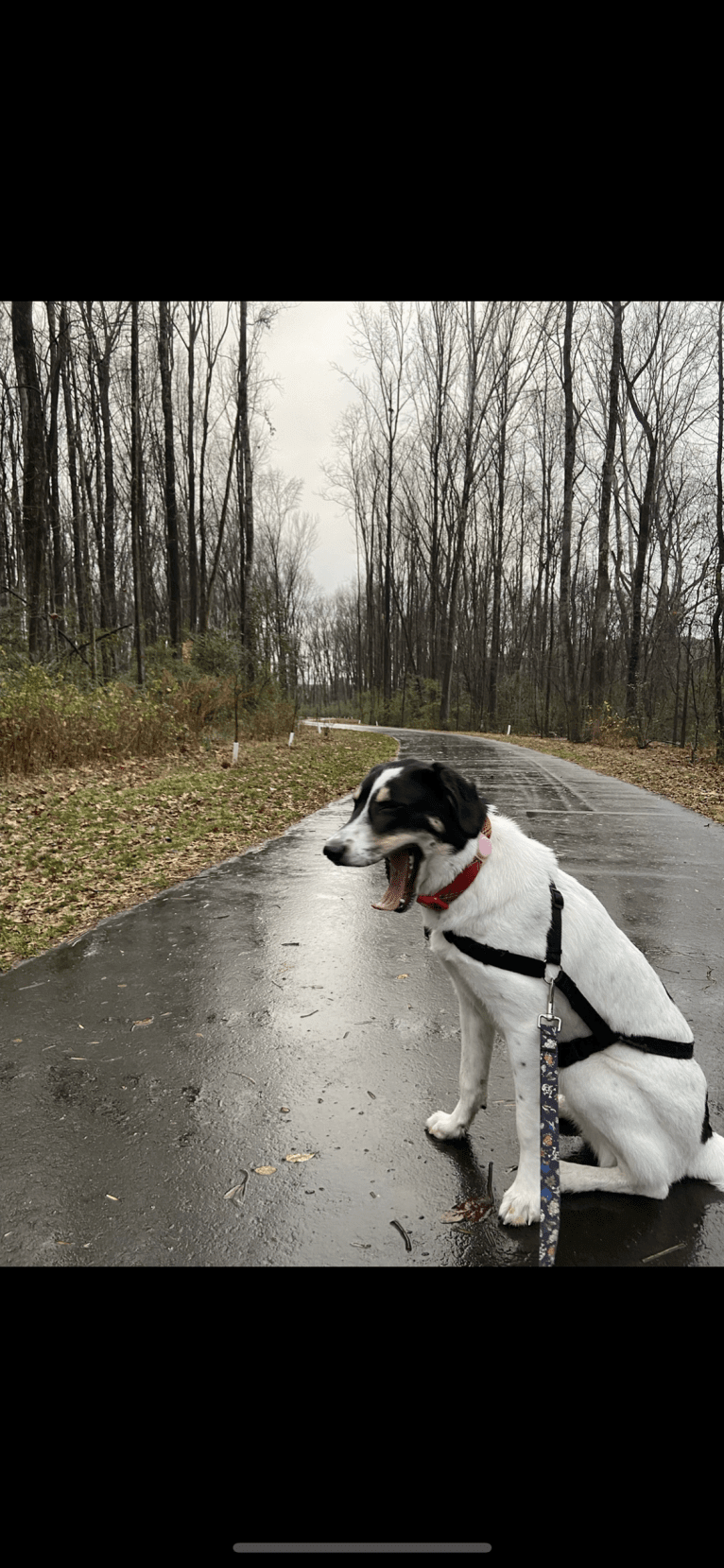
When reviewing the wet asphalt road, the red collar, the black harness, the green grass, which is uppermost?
the red collar

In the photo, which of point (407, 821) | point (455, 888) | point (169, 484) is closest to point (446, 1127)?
point (455, 888)

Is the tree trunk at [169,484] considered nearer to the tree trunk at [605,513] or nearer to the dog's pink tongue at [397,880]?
the tree trunk at [605,513]

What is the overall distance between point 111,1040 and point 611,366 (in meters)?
28.6

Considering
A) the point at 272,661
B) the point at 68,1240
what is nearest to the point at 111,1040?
the point at 68,1240

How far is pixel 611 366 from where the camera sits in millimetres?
25828

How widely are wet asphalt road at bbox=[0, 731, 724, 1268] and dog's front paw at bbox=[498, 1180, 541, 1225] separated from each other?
0.13ft

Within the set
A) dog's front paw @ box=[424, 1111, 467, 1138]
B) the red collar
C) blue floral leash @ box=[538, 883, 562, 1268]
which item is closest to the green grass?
dog's front paw @ box=[424, 1111, 467, 1138]

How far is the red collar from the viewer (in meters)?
2.54

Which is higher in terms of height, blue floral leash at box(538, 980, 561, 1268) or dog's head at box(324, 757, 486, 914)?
dog's head at box(324, 757, 486, 914)

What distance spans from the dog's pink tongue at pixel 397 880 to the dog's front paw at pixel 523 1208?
1.06 metres

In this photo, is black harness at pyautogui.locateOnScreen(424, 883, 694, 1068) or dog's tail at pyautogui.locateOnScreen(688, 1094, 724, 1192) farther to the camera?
dog's tail at pyautogui.locateOnScreen(688, 1094, 724, 1192)

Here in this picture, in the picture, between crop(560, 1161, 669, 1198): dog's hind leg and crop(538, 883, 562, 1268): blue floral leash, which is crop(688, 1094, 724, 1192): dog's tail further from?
crop(538, 883, 562, 1268): blue floral leash

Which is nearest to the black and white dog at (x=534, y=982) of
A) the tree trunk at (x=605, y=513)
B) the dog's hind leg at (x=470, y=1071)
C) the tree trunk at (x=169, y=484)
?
the dog's hind leg at (x=470, y=1071)
